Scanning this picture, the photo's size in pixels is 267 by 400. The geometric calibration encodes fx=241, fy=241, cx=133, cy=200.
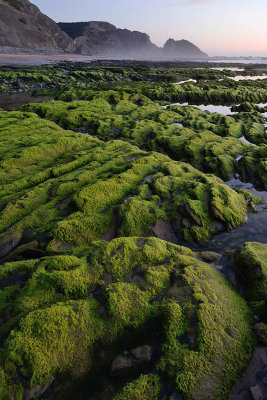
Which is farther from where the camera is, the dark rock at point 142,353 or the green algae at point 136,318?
the dark rock at point 142,353

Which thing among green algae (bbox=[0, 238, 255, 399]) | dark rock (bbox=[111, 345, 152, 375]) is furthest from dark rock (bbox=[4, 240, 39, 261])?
dark rock (bbox=[111, 345, 152, 375])

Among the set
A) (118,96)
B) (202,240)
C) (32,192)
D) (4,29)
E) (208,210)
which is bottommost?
(202,240)

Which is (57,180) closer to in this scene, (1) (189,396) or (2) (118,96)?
(1) (189,396)

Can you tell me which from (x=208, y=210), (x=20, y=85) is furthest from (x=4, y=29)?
(x=208, y=210)

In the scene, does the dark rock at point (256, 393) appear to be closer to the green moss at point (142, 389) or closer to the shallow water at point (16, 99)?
the green moss at point (142, 389)

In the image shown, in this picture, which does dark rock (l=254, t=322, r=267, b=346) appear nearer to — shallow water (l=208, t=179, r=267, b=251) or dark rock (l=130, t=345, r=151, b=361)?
dark rock (l=130, t=345, r=151, b=361)

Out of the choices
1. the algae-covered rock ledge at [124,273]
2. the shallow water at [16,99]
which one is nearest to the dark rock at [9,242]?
the algae-covered rock ledge at [124,273]

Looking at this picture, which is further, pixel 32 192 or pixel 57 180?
pixel 57 180
